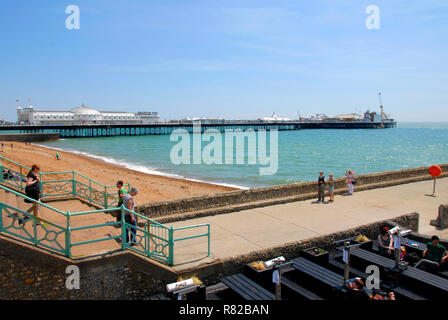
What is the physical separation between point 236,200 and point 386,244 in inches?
171

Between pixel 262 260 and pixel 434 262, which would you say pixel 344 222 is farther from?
pixel 262 260

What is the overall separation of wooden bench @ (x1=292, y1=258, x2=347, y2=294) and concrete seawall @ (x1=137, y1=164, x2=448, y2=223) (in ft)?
11.1

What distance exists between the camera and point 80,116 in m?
142

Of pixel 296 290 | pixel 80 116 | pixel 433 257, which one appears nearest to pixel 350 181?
pixel 433 257

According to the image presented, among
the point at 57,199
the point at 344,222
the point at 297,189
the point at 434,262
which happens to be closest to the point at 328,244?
the point at 344,222

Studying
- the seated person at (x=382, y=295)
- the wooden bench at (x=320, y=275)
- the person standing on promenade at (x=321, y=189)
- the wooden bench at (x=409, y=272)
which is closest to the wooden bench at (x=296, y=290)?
the wooden bench at (x=320, y=275)

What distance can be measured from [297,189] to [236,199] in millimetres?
2634

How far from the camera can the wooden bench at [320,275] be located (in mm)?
5836

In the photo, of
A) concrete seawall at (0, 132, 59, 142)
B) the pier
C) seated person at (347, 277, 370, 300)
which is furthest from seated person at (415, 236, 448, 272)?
the pier

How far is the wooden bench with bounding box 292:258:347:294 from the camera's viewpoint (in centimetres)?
584

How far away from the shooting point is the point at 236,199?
10117 millimetres

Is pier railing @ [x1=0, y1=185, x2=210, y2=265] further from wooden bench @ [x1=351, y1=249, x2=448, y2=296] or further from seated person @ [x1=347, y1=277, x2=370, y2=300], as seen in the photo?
wooden bench @ [x1=351, y1=249, x2=448, y2=296]
